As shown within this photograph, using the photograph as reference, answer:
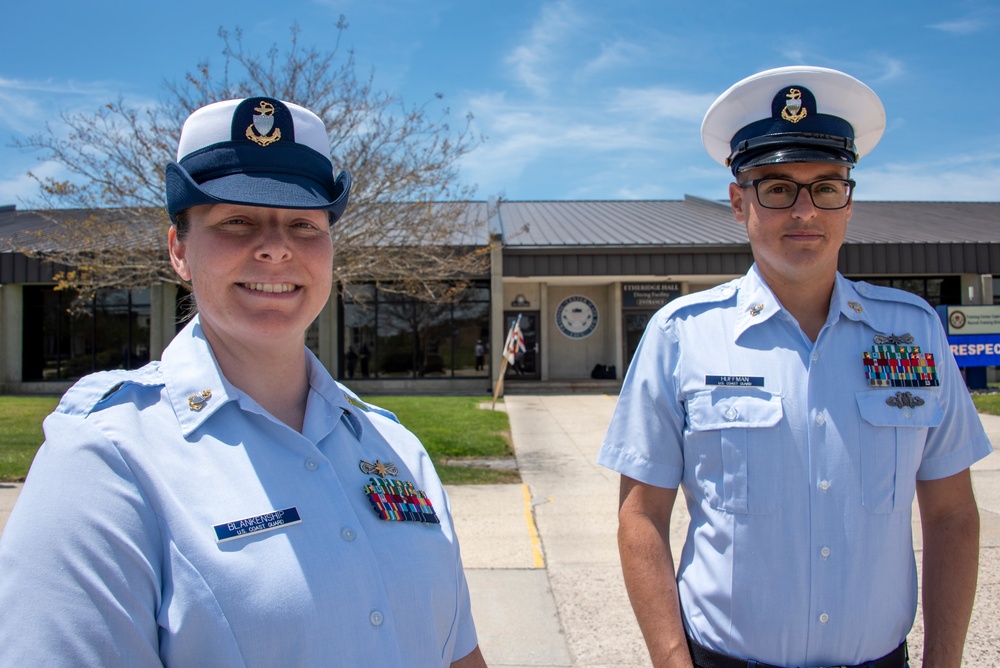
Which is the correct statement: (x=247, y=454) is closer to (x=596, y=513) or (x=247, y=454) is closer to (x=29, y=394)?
(x=596, y=513)

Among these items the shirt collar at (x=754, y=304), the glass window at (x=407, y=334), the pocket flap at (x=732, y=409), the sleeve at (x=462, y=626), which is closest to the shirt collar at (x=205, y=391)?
the sleeve at (x=462, y=626)

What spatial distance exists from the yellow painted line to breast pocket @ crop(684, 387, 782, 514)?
3392 millimetres

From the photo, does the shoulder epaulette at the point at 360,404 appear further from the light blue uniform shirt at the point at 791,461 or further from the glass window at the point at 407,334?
the glass window at the point at 407,334

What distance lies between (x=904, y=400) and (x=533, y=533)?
4.25m

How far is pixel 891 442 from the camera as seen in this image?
1896mm

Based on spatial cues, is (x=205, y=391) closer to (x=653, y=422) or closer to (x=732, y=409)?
(x=653, y=422)

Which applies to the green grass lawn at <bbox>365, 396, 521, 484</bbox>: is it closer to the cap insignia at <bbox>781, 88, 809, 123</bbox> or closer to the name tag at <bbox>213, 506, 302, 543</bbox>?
the cap insignia at <bbox>781, 88, 809, 123</bbox>

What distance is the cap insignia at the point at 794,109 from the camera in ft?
6.75

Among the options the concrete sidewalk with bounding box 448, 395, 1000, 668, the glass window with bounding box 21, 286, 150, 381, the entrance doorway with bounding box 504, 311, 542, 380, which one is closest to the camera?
the concrete sidewalk with bounding box 448, 395, 1000, 668

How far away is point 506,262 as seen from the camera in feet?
62.1

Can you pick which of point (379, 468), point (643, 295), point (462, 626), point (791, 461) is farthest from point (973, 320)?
point (379, 468)

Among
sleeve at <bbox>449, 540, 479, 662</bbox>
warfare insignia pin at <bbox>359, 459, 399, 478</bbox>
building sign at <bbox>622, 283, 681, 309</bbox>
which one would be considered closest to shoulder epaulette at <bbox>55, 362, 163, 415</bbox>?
warfare insignia pin at <bbox>359, 459, 399, 478</bbox>

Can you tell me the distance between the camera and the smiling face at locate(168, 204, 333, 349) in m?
1.47

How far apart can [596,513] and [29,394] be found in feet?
63.4
